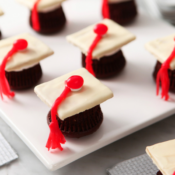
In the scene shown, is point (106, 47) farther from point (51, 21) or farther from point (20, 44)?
point (51, 21)

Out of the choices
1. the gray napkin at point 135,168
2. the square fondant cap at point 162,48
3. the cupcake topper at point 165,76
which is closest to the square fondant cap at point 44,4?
the square fondant cap at point 162,48

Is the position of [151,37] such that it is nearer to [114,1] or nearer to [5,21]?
[114,1]

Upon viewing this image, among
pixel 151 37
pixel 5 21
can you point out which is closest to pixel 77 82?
pixel 151 37

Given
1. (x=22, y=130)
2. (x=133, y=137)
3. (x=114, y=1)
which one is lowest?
(x=133, y=137)

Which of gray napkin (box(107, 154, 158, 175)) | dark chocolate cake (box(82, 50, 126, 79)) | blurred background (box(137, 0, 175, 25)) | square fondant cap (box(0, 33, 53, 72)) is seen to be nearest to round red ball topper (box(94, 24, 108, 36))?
dark chocolate cake (box(82, 50, 126, 79))

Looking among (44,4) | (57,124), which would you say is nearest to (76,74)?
(57,124)
